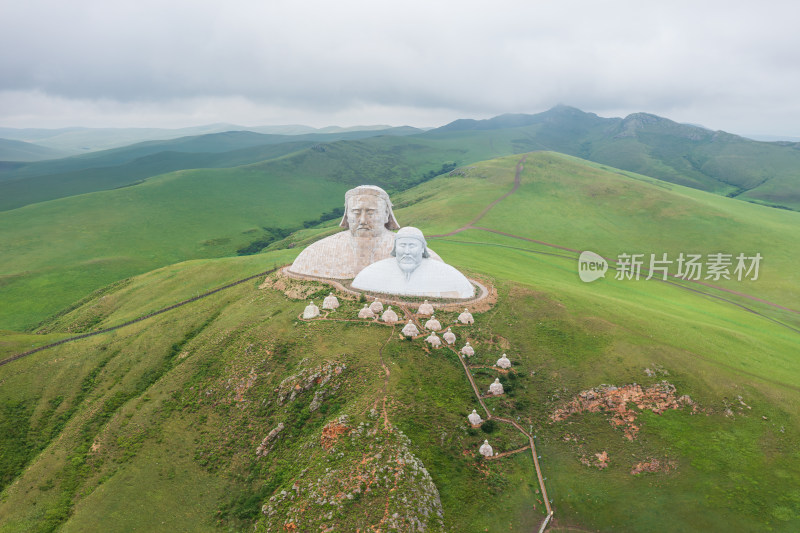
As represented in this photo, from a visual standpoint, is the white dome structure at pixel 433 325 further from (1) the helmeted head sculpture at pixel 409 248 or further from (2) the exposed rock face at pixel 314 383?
(2) the exposed rock face at pixel 314 383

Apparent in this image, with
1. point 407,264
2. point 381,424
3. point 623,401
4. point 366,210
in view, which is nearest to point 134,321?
point 366,210

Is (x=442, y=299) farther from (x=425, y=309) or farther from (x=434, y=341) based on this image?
(x=434, y=341)

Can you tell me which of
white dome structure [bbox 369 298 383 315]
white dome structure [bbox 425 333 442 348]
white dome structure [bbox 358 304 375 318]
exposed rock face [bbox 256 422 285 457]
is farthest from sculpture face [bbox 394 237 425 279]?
exposed rock face [bbox 256 422 285 457]

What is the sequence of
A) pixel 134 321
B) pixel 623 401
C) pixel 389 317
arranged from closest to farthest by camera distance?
pixel 623 401
pixel 389 317
pixel 134 321

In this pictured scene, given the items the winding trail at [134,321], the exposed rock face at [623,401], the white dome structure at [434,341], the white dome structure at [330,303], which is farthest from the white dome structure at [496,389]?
the winding trail at [134,321]

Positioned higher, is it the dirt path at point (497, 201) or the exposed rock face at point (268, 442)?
the dirt path at point (497, 201)

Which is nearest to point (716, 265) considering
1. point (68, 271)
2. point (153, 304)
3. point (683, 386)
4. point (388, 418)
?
point (683, 386)
